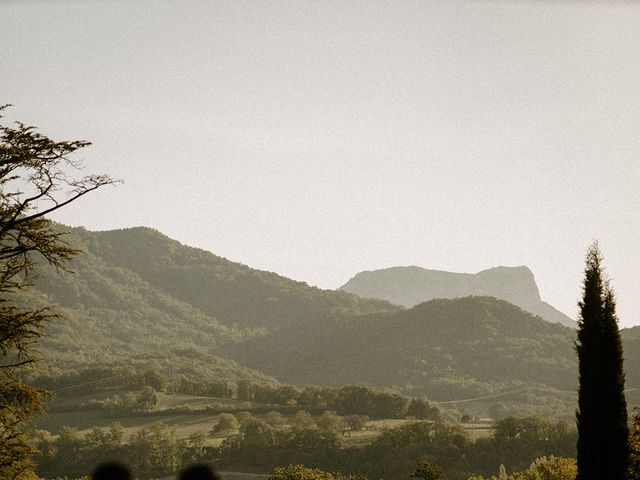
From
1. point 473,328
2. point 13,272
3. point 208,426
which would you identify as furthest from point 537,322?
point 13,272

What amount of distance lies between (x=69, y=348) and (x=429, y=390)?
107 meters

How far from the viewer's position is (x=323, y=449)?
7869cm

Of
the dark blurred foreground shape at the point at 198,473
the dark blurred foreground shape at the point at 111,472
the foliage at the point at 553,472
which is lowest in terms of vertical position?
the foliage at the point at 553,472

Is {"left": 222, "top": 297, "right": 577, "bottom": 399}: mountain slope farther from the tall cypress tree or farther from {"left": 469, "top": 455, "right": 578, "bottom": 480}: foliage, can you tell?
the tall cypress tree

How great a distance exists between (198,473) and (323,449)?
79.5 metres

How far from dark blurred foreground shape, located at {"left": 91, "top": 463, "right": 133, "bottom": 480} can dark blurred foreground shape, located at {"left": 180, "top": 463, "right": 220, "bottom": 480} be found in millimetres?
488

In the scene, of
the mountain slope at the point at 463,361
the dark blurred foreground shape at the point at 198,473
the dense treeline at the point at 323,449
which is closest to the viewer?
the dark blurred foreground shape at the point at 198,473

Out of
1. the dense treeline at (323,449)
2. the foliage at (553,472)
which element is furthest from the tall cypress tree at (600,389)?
the dense treeline at (323,449)

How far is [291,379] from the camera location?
18825 centimetres

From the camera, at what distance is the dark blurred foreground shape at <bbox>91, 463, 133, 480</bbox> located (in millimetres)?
3463

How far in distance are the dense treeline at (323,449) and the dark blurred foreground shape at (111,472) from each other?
67.1m

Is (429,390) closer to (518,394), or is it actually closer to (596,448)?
(518,394)

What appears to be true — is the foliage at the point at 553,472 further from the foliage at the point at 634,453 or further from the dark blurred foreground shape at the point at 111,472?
the dark blurred foreground shape at the point at 111,472

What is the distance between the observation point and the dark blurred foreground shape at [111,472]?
3.46 metres
